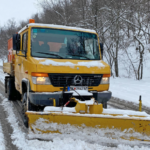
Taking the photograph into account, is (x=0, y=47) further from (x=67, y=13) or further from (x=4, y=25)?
(x=67, y=13)

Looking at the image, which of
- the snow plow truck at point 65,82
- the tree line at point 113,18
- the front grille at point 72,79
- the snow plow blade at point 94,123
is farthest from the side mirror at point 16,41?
the tree line at point 113,18

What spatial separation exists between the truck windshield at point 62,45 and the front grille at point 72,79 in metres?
0.56

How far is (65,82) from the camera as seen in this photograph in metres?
4.11

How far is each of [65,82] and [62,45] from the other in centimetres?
100

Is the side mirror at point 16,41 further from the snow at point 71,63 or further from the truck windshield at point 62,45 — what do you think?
the snow at point 71,63

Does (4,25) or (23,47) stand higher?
(4,25)

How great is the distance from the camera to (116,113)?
3516 millimetres

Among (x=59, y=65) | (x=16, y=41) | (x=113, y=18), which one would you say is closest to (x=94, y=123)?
(x=59, y=65)

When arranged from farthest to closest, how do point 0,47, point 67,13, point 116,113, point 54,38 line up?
point 0,47, point 67,13, point 54,38, point 116,113

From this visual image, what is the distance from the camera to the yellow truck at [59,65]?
3963 millimetres

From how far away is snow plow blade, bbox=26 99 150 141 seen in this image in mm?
3205

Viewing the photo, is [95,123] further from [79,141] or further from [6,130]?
[6,130]

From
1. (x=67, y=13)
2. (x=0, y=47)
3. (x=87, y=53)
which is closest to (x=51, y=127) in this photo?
(x=87, y=53)

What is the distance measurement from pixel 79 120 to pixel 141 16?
13831 mm
